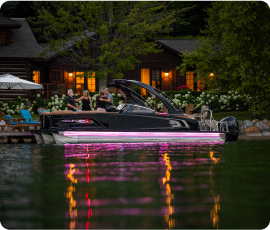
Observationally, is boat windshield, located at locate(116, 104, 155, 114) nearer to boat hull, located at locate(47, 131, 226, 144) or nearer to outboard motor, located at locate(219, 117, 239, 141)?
boat hull, located at locate(47, 131, 226, 144)

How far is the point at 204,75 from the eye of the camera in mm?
31062

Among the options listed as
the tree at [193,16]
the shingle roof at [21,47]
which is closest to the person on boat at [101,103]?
the shingle roof at [21,47]

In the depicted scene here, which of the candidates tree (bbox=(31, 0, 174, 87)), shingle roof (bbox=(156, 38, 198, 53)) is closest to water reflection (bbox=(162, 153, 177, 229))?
tree (bbox=(31, 0, 174, 87))

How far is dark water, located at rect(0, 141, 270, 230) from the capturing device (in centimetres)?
651

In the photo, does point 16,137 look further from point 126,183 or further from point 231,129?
point 126,183

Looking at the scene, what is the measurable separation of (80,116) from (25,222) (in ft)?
38.8

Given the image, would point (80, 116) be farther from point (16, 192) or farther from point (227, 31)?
point (227, 31)

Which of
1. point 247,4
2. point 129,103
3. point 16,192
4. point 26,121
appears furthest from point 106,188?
point 247,4

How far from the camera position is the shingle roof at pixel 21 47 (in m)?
34.8

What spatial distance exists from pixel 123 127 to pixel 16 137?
4.42m

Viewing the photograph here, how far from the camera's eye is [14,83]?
26625mm

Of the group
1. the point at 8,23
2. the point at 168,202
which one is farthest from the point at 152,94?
the point at 8,23

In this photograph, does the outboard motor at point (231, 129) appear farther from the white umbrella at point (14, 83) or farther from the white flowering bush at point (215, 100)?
the white flowering bush at point (215, 100)

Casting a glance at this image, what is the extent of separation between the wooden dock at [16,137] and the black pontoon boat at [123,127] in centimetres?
93
